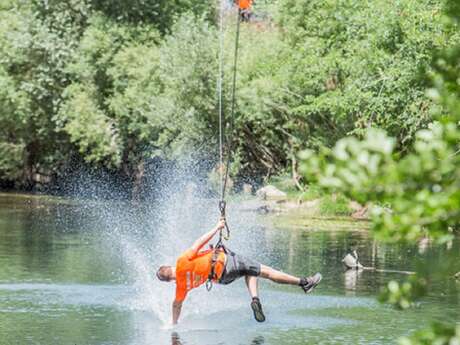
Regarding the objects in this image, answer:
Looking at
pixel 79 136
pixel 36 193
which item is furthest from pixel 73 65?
pixel 36 193

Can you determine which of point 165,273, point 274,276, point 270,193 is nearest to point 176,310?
point 165,273

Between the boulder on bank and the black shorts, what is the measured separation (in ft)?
83.1

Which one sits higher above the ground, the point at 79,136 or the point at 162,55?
the point at 162,55

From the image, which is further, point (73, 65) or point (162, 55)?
point (73, 65)

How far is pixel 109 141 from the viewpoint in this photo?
4584 centimetres

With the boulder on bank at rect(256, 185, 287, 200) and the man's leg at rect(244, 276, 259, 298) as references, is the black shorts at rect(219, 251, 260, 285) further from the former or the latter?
the boulder on bank at rect(256, 185, 287, 200)

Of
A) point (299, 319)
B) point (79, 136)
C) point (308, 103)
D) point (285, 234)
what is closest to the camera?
point (299, 319)

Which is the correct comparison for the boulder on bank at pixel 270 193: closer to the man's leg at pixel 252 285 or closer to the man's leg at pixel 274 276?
the man's leg at pixel 274 276

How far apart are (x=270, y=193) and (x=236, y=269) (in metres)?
26.3

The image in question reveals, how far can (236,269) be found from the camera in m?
14.8

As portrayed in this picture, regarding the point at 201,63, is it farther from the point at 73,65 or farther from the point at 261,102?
the point at 73,65

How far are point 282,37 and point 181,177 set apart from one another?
6426 millimetres

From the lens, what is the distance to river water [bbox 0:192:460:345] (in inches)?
565

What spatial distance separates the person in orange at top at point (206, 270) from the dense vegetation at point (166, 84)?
623 inches
